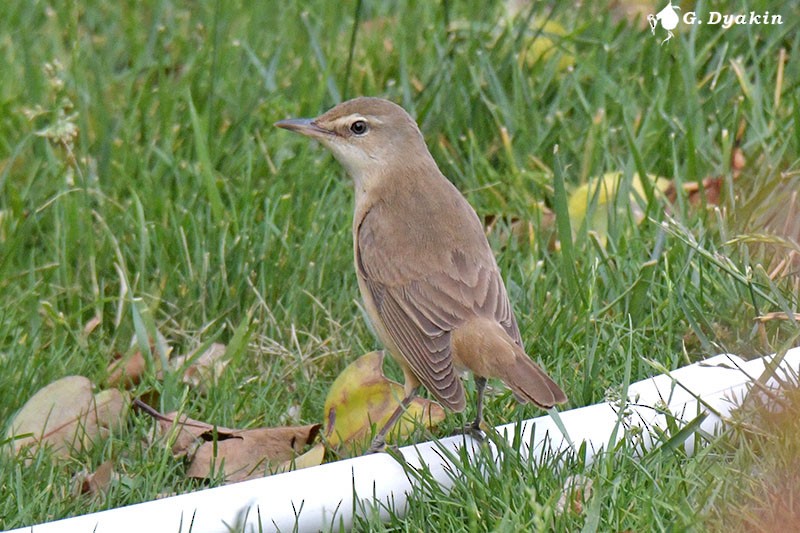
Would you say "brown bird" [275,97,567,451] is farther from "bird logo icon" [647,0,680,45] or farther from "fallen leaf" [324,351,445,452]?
"bird logo icon" [647,0,680,45]

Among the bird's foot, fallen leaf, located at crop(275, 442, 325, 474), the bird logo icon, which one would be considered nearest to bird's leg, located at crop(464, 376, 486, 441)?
the bird's foot

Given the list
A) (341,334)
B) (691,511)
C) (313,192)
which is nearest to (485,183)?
(313,192)

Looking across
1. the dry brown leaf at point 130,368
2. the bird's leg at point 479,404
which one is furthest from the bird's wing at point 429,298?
the dry brown leaf at point 130,368

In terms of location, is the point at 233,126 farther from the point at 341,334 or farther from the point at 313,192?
the point at 341,334

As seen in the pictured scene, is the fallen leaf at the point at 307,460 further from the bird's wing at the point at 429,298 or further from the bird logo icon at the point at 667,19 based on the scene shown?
the bird logo icon at the point at 667,19

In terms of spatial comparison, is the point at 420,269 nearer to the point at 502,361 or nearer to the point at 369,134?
the point at 502,361

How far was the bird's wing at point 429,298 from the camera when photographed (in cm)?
420

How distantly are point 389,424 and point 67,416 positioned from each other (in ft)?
3.98

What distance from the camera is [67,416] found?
14.7 ft

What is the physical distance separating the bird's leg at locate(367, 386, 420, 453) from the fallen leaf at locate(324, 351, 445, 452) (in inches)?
2.3

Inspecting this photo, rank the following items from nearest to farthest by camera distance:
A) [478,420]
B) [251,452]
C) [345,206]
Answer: [478,420] < [251,452] < [345,206]

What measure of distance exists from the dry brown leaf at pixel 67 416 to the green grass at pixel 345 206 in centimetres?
9

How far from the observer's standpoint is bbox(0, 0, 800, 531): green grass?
4184mm

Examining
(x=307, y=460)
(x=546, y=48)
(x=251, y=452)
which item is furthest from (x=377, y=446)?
(x=546, y=48)
